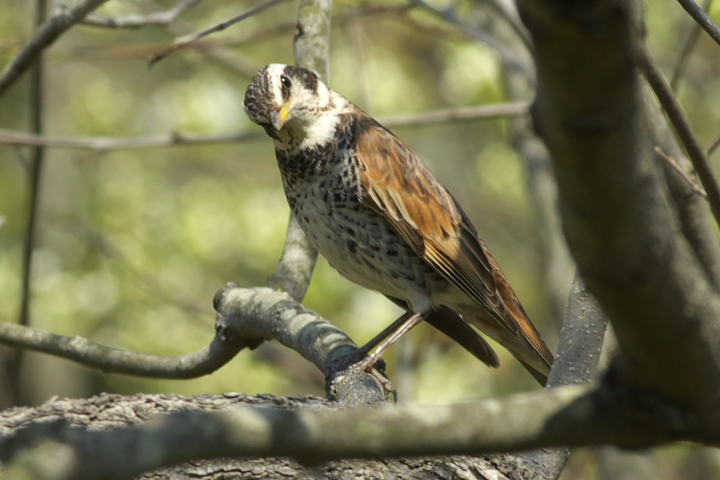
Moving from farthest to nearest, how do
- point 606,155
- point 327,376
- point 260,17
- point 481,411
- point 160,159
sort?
1. point 160,159
2. point 260,17
3. point 327,376
4. point 481,411
5. point 606,155

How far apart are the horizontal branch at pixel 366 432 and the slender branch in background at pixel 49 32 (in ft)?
8.67

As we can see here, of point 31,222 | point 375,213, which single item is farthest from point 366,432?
point 31,222

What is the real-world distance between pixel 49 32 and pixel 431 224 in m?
2.20

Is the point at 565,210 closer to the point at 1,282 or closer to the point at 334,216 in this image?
the point at 334,216

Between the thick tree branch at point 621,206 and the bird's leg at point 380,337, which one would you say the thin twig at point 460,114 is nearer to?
the bird's leg at point 380,337

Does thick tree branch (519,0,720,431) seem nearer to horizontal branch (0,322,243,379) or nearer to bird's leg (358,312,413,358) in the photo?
bird's leg (358,312,413,358)

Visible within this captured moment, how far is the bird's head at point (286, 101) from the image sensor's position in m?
4.26

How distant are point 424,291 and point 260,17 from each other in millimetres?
5534

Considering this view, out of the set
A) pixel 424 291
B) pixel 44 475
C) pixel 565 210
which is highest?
pixel 565 210

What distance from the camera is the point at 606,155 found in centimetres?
124

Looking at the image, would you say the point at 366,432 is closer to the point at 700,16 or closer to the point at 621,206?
the point at 621,206

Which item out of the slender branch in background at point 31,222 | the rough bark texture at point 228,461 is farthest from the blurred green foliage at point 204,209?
the rough bark texture at point 228,461

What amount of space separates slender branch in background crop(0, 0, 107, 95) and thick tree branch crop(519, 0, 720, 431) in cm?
281

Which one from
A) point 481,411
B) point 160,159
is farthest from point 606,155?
point 160,159
